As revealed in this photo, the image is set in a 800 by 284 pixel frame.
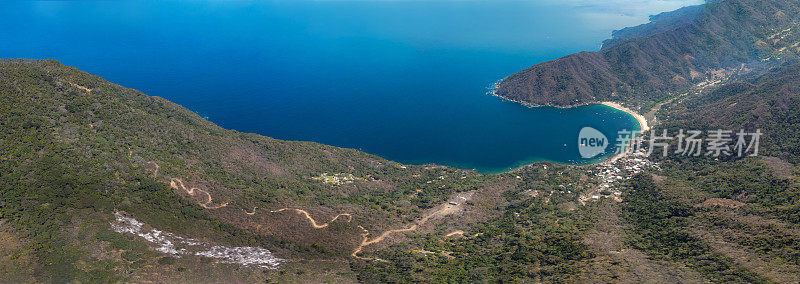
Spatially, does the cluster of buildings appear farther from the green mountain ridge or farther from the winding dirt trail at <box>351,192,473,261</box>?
the winding dirt trail at <box>351,192,473,261</box>

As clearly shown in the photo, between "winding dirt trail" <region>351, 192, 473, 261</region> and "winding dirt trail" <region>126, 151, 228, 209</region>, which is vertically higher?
"winding dirt trail" <region>126, 151, 228, 209</region>

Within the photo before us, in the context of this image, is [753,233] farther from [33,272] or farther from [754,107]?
[33,272]

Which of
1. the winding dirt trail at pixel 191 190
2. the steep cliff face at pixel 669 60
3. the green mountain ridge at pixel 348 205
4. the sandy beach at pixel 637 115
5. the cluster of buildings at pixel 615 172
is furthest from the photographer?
the steep cliff face at pixel 669 60

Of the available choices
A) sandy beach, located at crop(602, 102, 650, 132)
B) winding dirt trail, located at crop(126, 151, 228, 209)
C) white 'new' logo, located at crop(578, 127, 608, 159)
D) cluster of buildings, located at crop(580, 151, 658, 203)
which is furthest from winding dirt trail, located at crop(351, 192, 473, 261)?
sandy beach, located at crop(602, 102, 650, 132)

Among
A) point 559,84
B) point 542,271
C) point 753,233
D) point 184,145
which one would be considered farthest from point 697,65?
point 184,145

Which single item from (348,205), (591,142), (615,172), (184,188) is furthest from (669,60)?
(184,188)

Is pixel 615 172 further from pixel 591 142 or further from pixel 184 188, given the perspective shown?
pixel 184 188

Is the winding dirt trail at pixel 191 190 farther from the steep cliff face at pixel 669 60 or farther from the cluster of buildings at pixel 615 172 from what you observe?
the steep cliff face at pixel 669 60

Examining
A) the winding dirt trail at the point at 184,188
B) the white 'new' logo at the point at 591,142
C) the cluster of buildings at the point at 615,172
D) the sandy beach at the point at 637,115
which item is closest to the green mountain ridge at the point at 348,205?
the winding dirt trail at the point at 184,188
